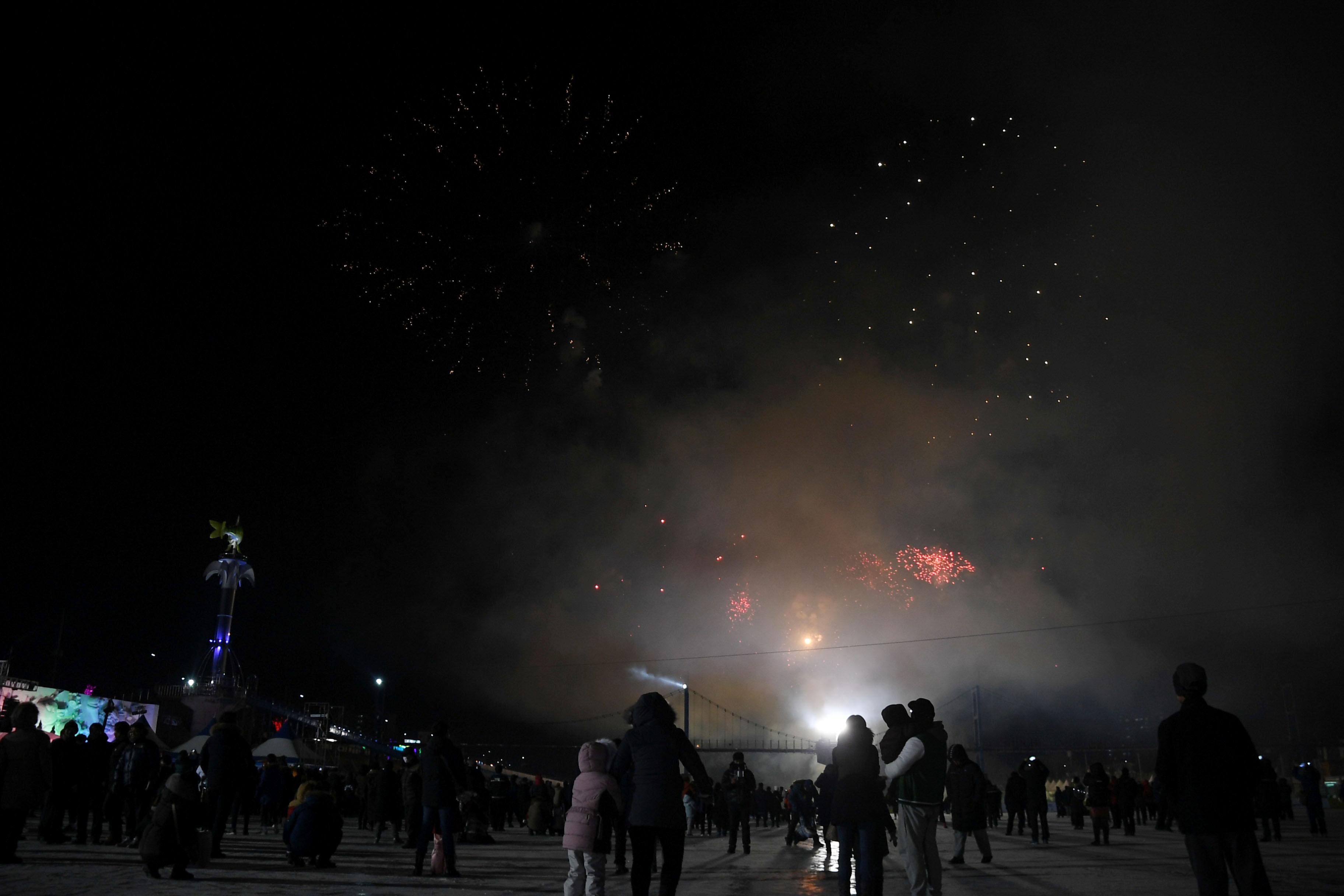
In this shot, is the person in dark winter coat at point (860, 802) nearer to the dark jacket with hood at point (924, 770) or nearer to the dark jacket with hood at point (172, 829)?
the dark jacket with hood at point (924, 770)

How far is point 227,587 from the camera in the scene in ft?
249

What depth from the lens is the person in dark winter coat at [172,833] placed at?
8.12m

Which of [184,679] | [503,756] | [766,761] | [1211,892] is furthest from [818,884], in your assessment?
[766,761]

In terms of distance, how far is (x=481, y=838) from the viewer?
16391 millimetres

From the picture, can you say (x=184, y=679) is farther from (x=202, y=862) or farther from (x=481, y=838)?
(x=202, y=862)

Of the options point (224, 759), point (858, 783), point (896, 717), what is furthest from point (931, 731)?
point (224, 759)

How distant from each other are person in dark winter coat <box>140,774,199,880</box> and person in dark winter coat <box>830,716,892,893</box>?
581cm

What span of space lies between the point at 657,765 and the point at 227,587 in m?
79.5

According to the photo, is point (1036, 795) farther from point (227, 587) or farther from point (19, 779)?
point (227, 587)

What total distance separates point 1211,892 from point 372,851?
38.1ft

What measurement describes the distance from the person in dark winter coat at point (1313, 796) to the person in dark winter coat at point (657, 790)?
62.0ft

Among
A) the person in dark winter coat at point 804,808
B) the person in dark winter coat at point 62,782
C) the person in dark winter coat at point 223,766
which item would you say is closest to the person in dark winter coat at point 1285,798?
the person in dark winter coat at point 804,808

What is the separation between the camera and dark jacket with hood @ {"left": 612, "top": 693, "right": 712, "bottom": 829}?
5.80 m

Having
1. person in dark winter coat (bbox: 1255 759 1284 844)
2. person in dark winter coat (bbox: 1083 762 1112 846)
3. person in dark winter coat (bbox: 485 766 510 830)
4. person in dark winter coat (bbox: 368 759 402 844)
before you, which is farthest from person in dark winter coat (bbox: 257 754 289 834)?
person in dark winter coat (bbox: 1255 759 1284 844)
